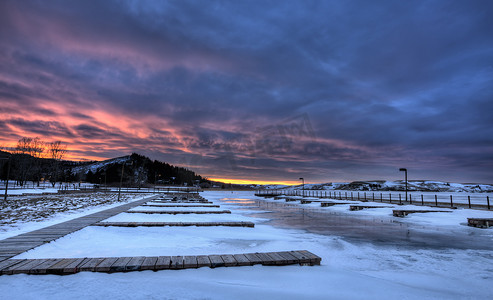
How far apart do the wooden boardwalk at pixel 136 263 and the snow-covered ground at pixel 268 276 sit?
0.44ft

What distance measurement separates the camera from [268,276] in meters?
5.11

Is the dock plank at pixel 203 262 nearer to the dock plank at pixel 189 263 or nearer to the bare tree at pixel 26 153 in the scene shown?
the dock plank at pixel 189 263

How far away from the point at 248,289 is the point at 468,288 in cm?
465

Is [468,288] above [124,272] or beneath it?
beneath

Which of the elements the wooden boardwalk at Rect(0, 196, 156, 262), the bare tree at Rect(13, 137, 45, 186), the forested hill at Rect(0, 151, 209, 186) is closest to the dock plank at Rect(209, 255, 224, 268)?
the wooden boardwalk at Rect(0, 196, 156, 262)

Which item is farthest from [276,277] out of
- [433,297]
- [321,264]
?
[433,297]

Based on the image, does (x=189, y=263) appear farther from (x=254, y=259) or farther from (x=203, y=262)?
(x=254, y=259)

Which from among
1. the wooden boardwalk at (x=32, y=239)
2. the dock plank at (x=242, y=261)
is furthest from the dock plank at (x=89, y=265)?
the dock plank at (x=242, y=261)

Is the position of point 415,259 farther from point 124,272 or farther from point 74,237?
point 74,237

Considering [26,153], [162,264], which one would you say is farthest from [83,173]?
[162,264]

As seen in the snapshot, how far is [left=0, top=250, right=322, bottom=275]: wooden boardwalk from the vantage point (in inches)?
191

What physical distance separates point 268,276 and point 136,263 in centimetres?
275

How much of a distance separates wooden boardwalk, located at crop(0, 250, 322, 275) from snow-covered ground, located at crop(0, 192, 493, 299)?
134mm

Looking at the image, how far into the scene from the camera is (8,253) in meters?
6.13
